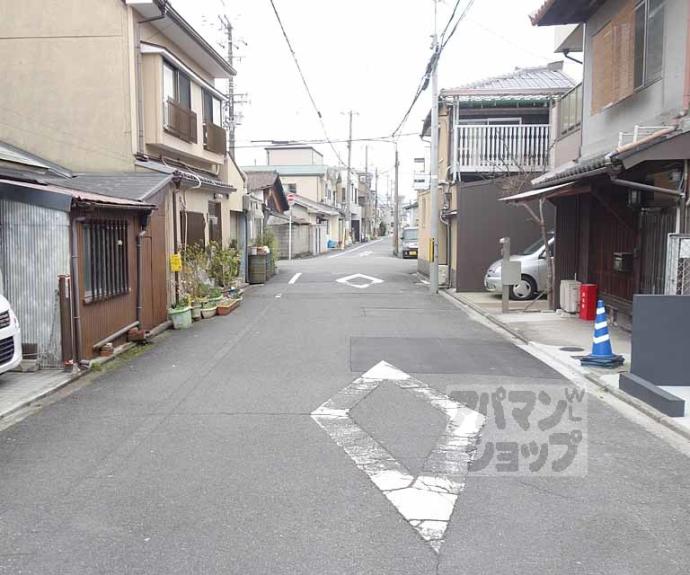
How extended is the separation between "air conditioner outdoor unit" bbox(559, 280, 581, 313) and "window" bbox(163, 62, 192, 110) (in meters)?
9.82

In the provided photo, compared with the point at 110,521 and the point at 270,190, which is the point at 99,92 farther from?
the point at 270,190

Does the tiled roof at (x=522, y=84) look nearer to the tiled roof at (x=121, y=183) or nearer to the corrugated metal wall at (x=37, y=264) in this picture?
the tiled roof at (x=121, y=183)

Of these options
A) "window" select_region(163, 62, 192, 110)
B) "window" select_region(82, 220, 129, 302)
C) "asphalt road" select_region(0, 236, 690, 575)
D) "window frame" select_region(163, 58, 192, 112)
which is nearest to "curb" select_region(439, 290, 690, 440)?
"asphalt road" select_region(0, 236, 690, 575)

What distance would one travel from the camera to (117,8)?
1370 cm

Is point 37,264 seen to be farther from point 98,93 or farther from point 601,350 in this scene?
point 601,350

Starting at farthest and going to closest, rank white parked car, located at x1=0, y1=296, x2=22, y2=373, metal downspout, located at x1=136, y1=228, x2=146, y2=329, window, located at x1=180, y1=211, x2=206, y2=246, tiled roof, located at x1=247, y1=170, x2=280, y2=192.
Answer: tiled roof, located at x1=247, y1=170, x2=280, y2=192, window, located at x1=180, y1=211, x2=206, y2=246, metal downspout, located at x1=136, y1=228, x2=146, y2=329, white parked car, located at x1=0, y1=296, x2=22, y2=373

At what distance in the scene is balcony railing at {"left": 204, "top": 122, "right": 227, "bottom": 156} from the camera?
1830cm

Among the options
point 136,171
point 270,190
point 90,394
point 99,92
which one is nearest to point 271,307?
point 136,171

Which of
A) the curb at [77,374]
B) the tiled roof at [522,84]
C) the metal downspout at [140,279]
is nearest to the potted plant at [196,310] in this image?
the curb at [77,374]

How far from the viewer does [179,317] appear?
13383 millimetres

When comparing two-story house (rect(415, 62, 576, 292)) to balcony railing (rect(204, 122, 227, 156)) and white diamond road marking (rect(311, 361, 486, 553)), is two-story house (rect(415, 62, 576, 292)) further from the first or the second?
white diamond road marking (rect(311, 361, 486, 553))

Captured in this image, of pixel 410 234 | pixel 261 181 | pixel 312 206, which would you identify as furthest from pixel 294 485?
pixel 312 206

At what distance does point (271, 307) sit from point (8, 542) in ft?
41.7

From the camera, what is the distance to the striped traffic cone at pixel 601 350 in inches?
356
